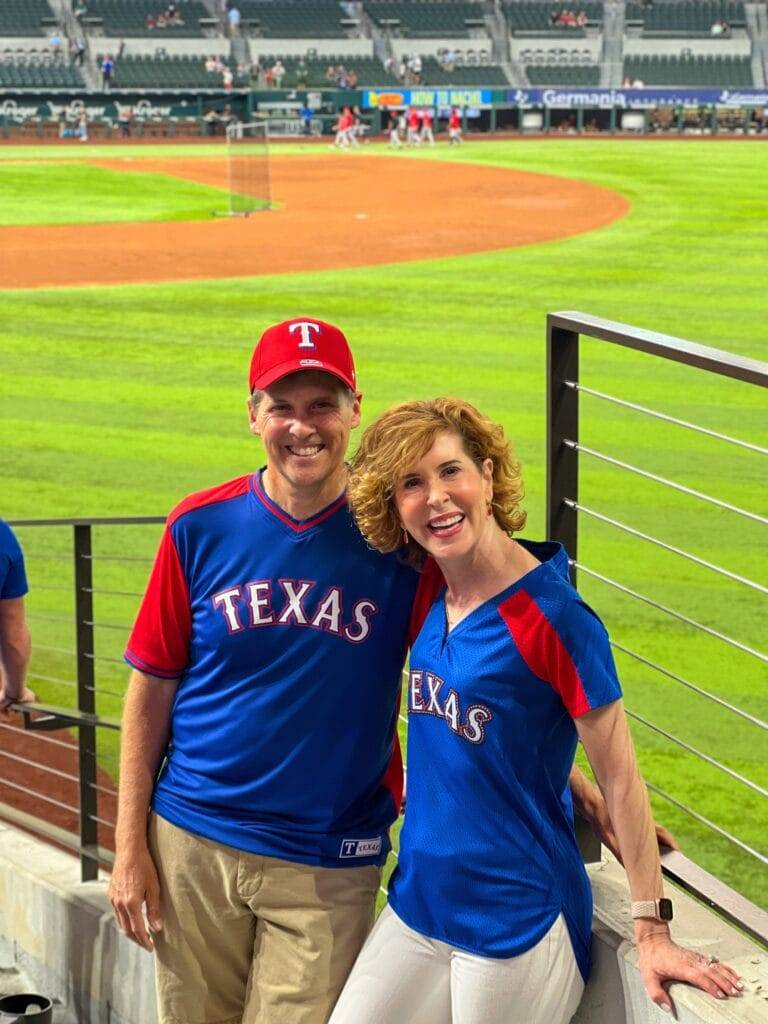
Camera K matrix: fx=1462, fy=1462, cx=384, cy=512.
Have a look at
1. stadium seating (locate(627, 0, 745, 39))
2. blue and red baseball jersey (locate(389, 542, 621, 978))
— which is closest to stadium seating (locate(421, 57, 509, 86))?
stadium seating (locate(627, 0, 745, 39))

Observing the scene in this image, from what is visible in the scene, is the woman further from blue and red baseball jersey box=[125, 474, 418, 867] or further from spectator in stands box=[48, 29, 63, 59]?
spectator in stands box=[48, 29, 63, 59]

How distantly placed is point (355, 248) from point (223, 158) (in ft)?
57.2

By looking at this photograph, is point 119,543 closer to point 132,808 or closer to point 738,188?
point 132,808

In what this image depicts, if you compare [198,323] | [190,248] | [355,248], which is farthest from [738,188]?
[198,323]

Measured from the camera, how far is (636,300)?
1931 centimetres

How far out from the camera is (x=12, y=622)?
4.76m

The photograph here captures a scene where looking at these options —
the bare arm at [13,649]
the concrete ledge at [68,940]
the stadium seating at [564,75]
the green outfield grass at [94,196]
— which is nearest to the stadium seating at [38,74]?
the green outfield grass at [94,196]

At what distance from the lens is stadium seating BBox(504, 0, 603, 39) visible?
59.1 m

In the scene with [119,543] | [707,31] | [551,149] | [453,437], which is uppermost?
[707,31]

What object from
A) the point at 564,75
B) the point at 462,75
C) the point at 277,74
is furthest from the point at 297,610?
the point at 564,75

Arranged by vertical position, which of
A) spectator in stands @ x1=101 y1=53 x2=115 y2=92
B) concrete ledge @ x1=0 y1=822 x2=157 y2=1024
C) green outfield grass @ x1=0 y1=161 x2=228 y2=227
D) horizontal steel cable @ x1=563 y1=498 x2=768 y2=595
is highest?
spectator in stands @ x1=101 y1=53 x2=115 y2=92

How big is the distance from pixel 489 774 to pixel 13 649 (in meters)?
2.56

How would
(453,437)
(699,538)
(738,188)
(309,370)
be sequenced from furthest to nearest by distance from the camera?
(738,188) → (699,538) → (309,370) → (453,437)

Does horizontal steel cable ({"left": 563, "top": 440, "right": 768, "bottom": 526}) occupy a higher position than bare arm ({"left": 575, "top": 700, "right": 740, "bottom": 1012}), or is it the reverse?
horizontal steel cable ({"left": 563, "top": 440, "right": 768, "bottom": 526})
